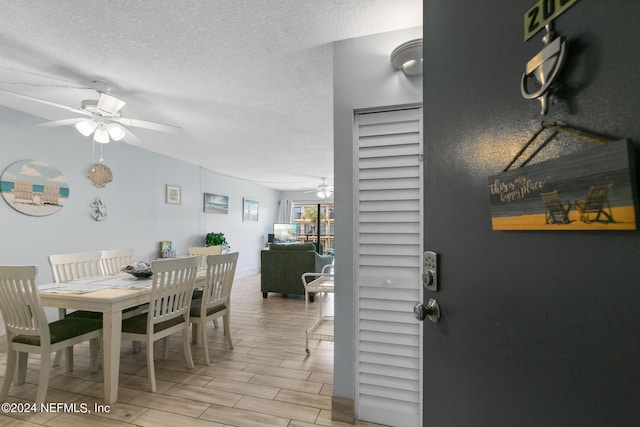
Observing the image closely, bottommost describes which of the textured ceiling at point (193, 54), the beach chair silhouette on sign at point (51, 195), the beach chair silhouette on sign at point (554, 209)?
the beach chair silhouette on sign at point (554, 209)

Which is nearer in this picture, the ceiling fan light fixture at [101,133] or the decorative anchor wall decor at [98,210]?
the ceiling fan light fixture at [101,133]

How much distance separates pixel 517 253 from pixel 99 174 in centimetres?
438

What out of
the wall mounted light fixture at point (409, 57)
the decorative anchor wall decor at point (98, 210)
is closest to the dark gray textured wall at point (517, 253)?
the wall mounted light fixture at point (409, 57)

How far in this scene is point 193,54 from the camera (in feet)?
6.50

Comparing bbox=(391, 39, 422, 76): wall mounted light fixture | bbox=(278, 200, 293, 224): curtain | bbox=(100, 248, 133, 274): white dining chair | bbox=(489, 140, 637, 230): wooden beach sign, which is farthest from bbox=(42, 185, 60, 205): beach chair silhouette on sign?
bbox=(278, 200, 293, 224): curtain

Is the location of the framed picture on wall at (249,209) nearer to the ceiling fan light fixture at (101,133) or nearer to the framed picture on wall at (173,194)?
the framed picture on wall at (173,194)

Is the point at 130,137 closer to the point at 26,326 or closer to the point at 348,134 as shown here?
the point at 26,326

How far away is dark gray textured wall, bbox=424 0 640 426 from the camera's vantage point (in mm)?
359

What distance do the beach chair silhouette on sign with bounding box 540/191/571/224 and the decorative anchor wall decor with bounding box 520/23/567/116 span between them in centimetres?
14

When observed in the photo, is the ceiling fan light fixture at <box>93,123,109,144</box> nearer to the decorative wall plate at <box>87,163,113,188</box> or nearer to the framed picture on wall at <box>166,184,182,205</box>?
the decorative wall plate at <box>87,163,113,188</box>

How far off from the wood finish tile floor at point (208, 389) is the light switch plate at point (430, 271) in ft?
4.39

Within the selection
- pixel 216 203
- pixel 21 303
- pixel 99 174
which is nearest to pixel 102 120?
pixel 99 174

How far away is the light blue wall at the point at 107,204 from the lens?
3.02 meters

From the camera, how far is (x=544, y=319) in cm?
47
